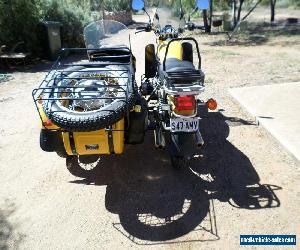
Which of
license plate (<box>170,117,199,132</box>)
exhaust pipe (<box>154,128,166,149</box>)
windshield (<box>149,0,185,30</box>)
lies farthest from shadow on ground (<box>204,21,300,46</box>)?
license plate (<box>170,117,199,132</box>)

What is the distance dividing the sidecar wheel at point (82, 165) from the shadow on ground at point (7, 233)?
3.33 feet

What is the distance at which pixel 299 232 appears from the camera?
343cm

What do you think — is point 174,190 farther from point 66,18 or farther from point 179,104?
point 66,18


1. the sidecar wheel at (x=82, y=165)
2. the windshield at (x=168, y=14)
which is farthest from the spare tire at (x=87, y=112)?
the windshield at (x=168, y=14)

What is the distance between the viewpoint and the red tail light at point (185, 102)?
4181mm

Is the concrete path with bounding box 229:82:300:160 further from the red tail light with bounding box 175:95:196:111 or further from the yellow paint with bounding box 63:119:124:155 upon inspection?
the yellow paint with bounding box 63:119:124:155

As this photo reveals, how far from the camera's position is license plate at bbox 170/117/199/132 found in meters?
4.25

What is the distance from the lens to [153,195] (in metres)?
4.23

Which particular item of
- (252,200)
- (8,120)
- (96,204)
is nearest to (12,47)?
(8,120)

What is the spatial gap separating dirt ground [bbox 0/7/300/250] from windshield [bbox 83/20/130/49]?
195cm

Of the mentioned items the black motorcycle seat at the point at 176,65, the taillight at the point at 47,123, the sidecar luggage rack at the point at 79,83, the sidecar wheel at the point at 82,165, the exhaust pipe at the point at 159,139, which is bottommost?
the sidecar wheel at the point at 82,165

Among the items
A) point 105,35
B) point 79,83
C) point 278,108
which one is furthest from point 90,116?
point 278,108

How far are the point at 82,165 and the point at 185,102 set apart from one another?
1883 millimetres

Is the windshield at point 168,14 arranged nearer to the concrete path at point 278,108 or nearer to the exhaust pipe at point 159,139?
the concrete path at point 278,108
